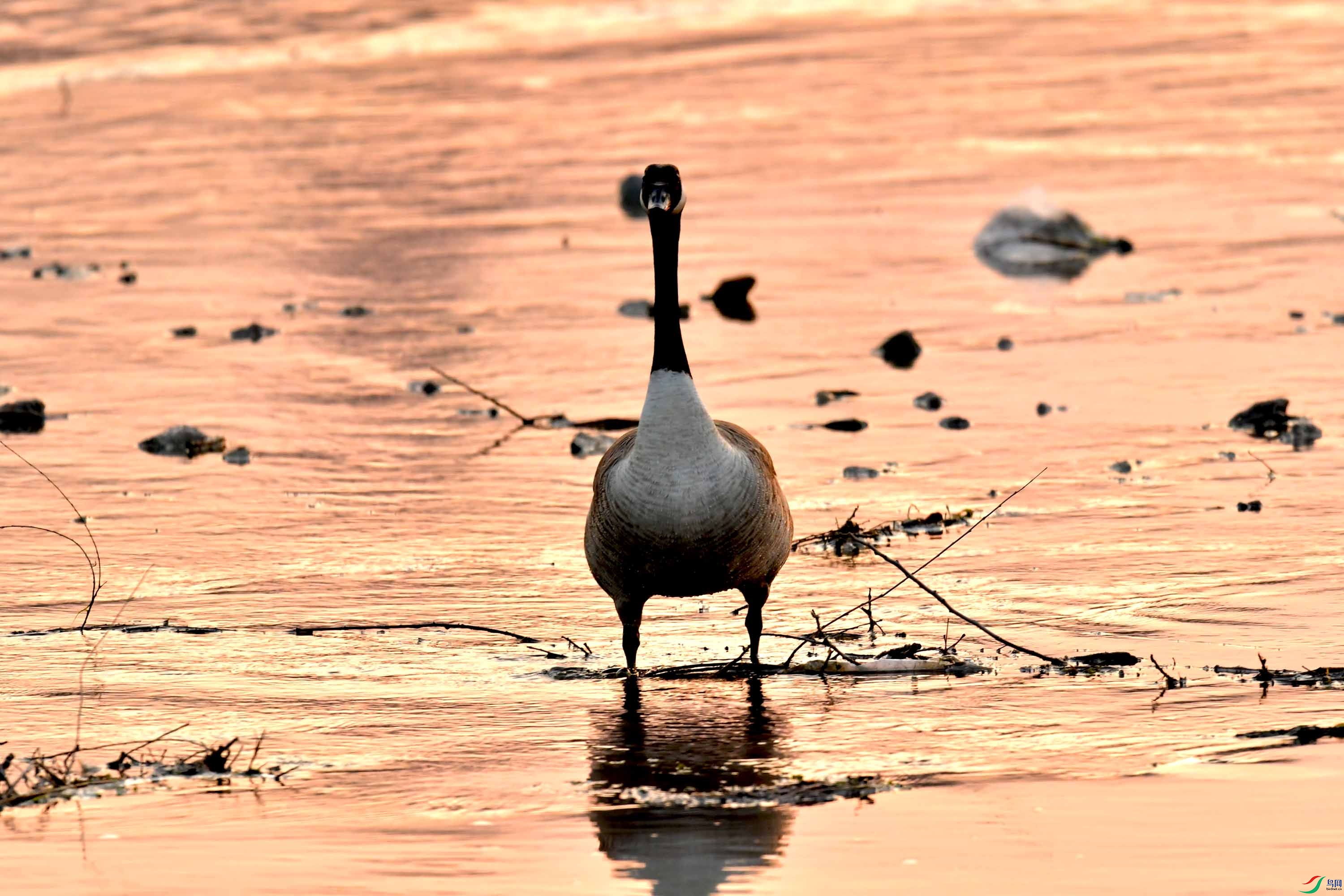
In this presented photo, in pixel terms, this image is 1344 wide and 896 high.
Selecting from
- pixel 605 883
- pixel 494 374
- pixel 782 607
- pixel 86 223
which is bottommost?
pixel 605 883

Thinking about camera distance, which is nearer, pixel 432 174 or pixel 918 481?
pixel 918 481

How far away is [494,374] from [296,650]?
4878mm

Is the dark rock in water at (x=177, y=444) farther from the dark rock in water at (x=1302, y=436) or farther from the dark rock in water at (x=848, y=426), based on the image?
the dark rock in water at (x=1302, y=436)

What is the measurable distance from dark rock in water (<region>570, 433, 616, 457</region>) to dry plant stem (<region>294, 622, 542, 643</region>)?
279cm

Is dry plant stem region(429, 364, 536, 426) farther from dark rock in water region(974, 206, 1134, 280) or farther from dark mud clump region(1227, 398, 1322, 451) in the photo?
dark rock in water region(974, 206, 1134, 280)

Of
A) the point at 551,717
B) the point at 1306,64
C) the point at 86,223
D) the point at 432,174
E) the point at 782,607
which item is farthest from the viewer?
the point at 1306,64

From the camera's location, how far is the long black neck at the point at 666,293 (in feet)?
24.1

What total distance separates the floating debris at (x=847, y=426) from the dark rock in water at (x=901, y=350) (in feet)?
4.71

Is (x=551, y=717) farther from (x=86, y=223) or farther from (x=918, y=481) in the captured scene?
(x=86, y=223)

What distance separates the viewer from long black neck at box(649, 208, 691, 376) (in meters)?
7.33

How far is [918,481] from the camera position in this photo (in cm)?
984

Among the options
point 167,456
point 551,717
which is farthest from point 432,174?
point 551,717

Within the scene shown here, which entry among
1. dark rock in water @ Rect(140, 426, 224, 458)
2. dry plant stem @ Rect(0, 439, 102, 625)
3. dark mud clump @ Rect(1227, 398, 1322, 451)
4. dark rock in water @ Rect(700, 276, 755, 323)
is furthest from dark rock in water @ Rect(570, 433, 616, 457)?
dark mud clump @ Rect(1227, 398, 1322, 451)

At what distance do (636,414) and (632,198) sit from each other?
582 cm
